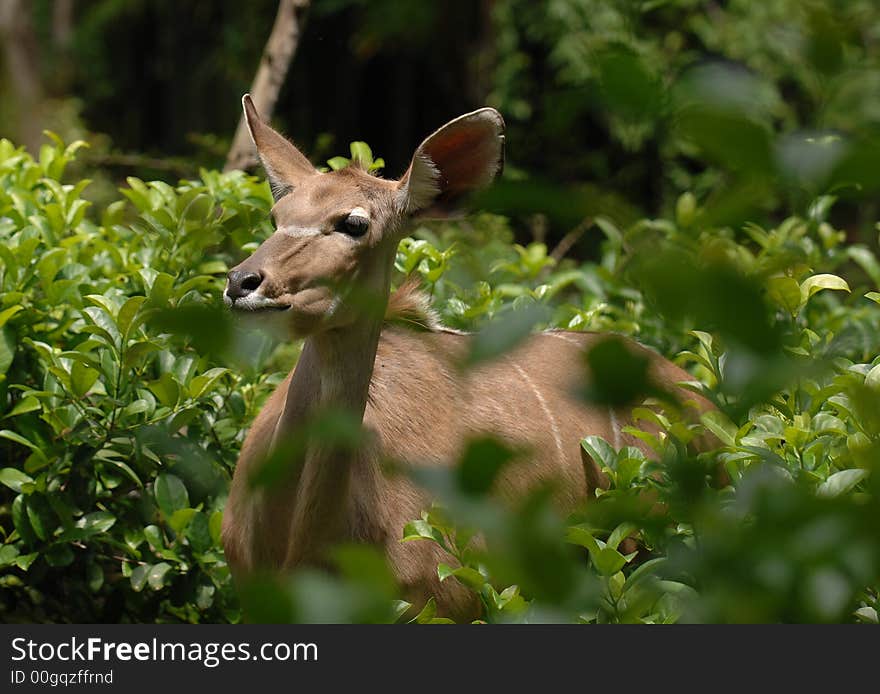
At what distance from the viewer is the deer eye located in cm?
352

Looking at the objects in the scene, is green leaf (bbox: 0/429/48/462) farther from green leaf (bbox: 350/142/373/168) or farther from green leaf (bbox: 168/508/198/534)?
green leaf (bbox: 350/142/373/168)

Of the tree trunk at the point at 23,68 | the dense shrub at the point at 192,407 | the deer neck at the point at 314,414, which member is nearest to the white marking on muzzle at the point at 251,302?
the dense shrub at the point at 192,407

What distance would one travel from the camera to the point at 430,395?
13.1 feet

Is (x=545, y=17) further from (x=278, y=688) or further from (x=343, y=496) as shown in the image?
(x=278, y=688)

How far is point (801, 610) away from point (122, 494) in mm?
3351

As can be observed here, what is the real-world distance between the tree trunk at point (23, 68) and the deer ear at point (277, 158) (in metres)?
9.79

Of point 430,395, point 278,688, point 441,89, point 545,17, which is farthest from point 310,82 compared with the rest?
Answer: point 278,688

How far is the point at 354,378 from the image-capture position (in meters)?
3.54

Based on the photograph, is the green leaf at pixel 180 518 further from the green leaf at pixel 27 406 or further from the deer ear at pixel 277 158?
the deer ear at pixel 277 158

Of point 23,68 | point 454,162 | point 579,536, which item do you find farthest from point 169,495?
point 23,68

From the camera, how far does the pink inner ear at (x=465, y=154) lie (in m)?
3.58

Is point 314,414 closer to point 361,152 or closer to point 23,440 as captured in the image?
point 23,440

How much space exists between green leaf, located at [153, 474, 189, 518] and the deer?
0.24 metres

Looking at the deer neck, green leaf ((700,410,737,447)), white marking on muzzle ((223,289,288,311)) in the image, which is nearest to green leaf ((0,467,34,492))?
the deer neck
